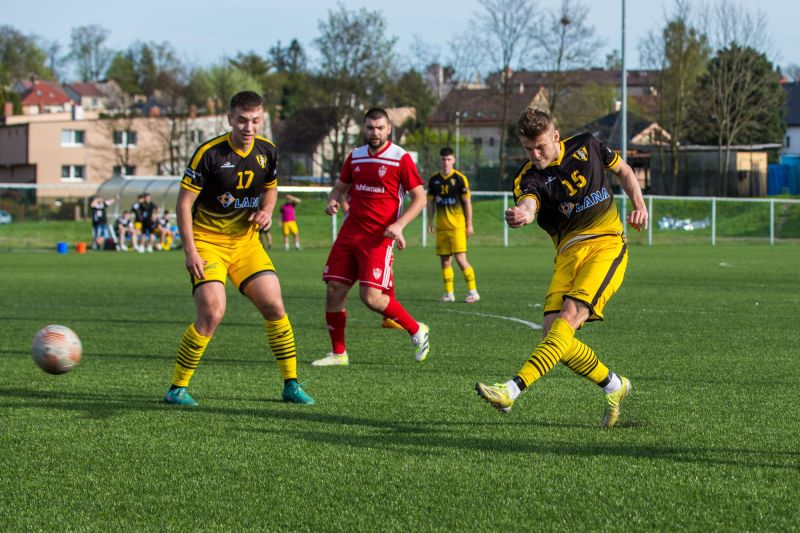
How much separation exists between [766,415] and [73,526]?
4.11m

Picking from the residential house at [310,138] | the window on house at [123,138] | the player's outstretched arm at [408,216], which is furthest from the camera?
the window on house at [123,138]

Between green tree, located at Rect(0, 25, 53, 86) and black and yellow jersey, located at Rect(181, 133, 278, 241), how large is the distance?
107250 millimetres

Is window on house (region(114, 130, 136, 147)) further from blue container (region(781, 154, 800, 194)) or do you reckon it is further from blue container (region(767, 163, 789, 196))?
blue container (region(781, 154, 800, 194))

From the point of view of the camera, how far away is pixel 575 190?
6.20 meters

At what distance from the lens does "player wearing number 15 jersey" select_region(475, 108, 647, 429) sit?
595 cm

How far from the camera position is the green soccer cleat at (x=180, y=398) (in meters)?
6.90

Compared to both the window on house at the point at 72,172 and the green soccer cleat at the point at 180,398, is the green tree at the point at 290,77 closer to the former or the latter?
the window on house at the point at 72,172

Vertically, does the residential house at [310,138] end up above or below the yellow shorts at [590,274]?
above

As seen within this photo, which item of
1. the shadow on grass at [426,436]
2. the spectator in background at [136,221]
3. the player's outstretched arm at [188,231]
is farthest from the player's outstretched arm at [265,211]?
the spectator in background at [136,221]

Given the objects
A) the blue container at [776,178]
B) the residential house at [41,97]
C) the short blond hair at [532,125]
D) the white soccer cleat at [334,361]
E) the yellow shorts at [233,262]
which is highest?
the residential house at [41,97]

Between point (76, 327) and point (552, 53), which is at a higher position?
point (552, 53)

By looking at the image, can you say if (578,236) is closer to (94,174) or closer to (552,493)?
(552,493)

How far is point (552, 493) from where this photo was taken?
15.2 feet

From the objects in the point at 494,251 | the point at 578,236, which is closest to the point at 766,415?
the point at 578,236
